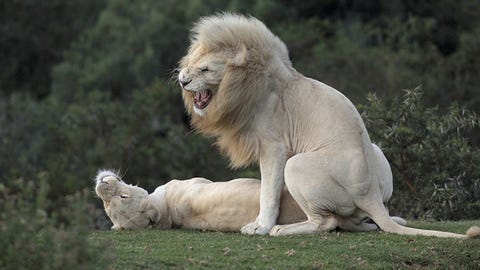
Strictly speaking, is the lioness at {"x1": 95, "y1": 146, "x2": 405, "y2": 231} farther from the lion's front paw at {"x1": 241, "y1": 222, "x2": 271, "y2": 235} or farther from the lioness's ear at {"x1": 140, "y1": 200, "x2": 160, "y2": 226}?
the lion's front paw at {"x1": 241, "y1": 222, "x2": 271, "y2": 235}

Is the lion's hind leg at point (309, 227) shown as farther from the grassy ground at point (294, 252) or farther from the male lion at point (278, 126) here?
the grassy ground at point (294, 252)

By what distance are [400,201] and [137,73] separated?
17363mm

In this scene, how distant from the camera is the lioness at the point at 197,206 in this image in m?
9.51

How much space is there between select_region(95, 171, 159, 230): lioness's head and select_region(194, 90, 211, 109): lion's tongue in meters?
0.85

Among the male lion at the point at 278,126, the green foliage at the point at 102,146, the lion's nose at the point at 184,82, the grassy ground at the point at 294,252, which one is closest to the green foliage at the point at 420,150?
the male lion at the point at 278,126

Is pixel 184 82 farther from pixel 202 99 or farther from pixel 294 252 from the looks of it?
pixel 294 252

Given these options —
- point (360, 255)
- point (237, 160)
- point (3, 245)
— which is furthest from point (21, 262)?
point (237, 160)

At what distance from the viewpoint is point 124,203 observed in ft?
31.8

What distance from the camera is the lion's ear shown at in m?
9.59

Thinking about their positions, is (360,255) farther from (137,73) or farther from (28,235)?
(137,73)

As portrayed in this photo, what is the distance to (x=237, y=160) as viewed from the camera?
9.72 meters

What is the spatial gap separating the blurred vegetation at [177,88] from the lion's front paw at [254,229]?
346cm

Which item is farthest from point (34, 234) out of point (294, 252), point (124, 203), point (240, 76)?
point (240, 76)

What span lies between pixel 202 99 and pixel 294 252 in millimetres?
2017
